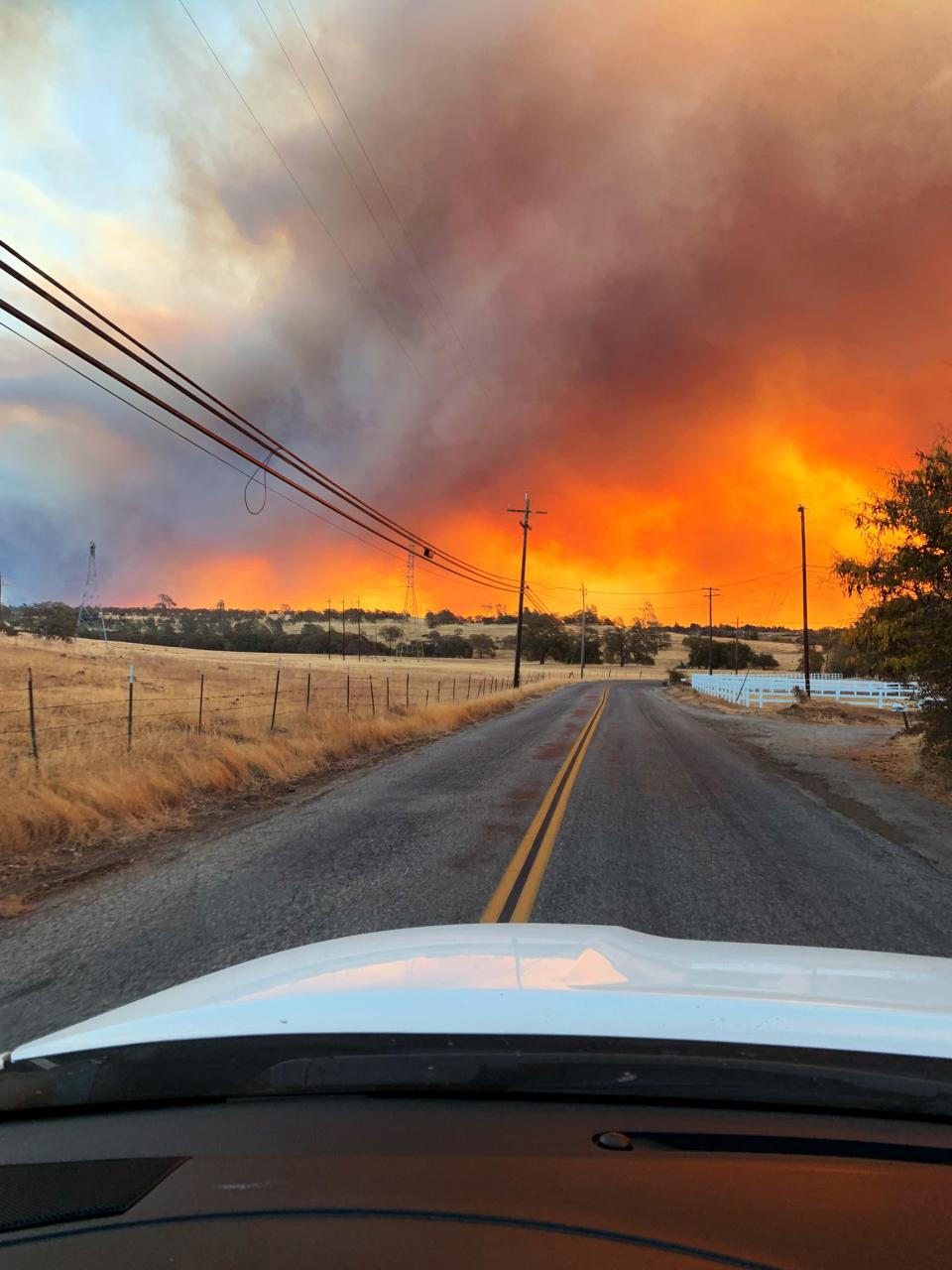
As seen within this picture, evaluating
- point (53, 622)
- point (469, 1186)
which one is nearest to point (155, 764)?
point (469, 1186)

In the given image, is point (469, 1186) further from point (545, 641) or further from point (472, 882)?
point (545, 641)

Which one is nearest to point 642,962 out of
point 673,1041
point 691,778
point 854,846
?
point 673,1041

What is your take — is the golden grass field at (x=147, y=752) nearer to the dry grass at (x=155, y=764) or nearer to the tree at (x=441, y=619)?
the dry grass at (x=155, y=764)

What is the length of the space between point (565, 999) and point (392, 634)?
140 meters

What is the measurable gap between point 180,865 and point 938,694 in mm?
10923

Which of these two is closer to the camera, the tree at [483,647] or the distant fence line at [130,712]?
the distant fence line at [130,712]

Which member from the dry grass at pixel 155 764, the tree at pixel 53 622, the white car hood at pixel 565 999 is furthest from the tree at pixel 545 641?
the white car hood at pixel 565 999

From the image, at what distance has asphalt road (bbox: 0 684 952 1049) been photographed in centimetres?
453

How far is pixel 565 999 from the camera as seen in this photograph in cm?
203

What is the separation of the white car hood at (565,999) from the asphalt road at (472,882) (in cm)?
205

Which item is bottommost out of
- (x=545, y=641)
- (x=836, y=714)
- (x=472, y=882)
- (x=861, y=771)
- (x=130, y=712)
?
(x=472, y=882)

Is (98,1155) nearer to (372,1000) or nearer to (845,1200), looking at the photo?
(372,1000)

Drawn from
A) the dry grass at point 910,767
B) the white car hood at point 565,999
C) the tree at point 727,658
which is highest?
the tree at point 727,658

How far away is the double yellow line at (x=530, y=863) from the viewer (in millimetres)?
5145
